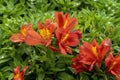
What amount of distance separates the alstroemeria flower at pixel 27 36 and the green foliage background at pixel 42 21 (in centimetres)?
11

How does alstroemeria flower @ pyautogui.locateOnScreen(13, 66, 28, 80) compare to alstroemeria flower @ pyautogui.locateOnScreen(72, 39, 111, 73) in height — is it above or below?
below

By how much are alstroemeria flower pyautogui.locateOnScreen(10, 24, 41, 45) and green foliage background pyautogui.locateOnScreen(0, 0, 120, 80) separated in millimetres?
112

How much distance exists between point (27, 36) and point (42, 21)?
0.52 metres

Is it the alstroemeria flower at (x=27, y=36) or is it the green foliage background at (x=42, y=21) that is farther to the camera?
the green foliage background at (x=42, y=21)

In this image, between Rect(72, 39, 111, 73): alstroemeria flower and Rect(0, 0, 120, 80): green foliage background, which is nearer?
Rect(72, 39, 111, 73): alstroemeria flower

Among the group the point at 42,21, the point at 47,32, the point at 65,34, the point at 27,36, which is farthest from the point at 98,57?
the point at 42,21

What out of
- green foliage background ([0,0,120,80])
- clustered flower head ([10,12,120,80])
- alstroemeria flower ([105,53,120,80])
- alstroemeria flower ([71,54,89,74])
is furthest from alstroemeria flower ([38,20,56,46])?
alstroemeria flower ([105,53,120,80])

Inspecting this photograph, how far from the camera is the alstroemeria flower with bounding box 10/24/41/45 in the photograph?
7.38 feet

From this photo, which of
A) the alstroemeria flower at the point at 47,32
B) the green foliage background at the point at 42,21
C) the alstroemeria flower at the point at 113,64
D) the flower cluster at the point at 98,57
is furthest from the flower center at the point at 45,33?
the alstroemeria flower at the point at 113,64

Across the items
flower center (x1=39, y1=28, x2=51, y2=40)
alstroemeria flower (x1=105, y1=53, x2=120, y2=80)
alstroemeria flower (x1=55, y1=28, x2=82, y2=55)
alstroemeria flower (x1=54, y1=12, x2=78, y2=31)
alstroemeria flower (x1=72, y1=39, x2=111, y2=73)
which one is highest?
alstroemeria flower (x1=54, y1=12, x2=78, y2=31)

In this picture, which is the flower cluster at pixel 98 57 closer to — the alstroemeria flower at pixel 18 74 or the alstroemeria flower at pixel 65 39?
the alstroemeria flower at pixel 65 39

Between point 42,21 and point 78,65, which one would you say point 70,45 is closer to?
point 78,65

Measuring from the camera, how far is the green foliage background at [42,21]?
96.0 inches

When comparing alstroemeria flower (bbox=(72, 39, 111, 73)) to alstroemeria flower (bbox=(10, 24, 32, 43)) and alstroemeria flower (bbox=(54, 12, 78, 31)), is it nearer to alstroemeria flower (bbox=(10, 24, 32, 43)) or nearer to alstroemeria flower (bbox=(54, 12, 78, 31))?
alstroemeria flower (bbox=(54, 12, 78, 31))
